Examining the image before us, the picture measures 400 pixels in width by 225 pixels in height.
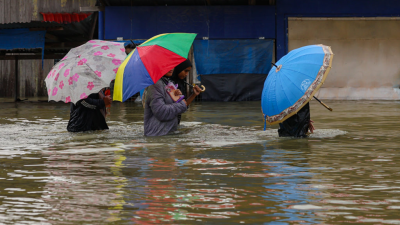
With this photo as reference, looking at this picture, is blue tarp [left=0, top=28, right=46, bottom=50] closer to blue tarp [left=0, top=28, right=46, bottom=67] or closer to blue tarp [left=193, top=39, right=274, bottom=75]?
blue tarp [left=0, top=28, right=46, bottom=67]

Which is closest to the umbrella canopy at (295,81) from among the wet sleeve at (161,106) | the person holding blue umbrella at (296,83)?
the person holding blue umbrella at (296,83)

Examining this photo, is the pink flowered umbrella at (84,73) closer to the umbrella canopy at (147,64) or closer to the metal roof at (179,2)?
the umbrella canopy at (147,64)

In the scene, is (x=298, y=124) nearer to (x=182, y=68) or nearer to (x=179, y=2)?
(x=182, y=68)

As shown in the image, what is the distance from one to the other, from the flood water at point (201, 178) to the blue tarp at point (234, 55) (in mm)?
11604

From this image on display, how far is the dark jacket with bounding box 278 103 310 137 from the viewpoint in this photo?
8219mm

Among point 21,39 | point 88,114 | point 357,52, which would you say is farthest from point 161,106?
point 357,52

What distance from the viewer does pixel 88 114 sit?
9719 millimetres

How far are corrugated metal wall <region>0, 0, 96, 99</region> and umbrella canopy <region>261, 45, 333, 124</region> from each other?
18705 millimetres

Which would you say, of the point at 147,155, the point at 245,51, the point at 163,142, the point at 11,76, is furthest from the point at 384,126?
the point at 11,76

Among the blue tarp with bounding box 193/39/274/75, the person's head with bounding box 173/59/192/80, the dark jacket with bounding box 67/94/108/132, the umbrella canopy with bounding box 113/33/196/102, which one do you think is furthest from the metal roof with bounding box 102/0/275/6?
the umbrella canopy with bounding box 113/33/196/102

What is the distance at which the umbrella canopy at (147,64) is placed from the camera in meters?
8.04

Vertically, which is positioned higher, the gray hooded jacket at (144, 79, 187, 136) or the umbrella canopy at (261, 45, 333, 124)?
the umbrella canopy at (261, 45, 333, 124)

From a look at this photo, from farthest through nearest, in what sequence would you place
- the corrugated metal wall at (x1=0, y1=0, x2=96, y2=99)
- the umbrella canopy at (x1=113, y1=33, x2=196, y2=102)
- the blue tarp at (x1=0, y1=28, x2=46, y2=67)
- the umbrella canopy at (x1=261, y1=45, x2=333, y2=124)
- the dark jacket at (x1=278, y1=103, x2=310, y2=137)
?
the corrugated metal wall at (x1=0, y1=0, x2=96, y2=99) < the blue tarp at (x1=0, y1=28, x2=46, y2=67) < the dark jacket at (x1=278, y1=103, x2=310, y2=137) < the umbrella canopy at (x1=113, y1=33, x2=196, y2=102) < the umbrella canopy at (x1=261, y1=45, x2=333, y2=124)

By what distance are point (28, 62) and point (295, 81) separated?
21892 millimetres
